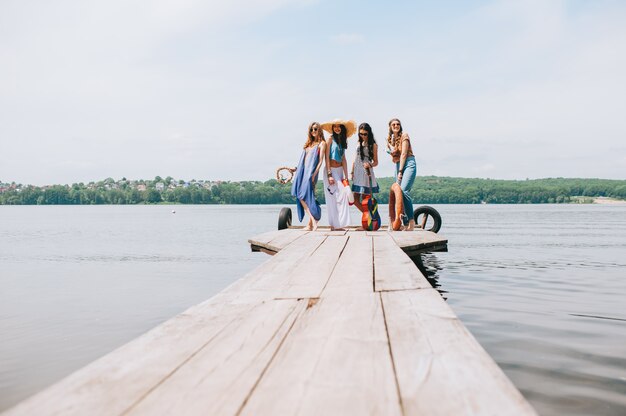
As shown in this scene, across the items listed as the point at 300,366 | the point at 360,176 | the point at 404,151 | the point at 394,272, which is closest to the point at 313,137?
the point at 360,176

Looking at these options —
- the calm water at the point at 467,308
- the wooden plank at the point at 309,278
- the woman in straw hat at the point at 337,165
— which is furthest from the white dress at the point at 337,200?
the wooden plank at the point at 309,278

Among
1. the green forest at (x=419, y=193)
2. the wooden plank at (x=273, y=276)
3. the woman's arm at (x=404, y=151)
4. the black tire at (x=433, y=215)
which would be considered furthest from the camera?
the green forest at (x=419, y=193)

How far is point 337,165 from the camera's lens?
36.1 feet

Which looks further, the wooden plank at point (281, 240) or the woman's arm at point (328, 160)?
the woman's arm at point (328, 160)

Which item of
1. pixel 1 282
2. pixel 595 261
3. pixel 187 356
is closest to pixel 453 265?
pixel 595 261

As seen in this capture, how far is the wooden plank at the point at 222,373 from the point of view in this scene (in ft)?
6.35

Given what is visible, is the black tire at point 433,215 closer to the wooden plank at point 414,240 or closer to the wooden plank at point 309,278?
the wooden plank at point 414,240

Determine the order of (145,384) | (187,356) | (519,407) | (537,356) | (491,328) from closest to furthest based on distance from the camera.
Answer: (519,407) → (145,384) → (187,356) → (537,356) → (491,328)

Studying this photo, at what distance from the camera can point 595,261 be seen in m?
16.4

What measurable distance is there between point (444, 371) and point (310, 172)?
8888mm

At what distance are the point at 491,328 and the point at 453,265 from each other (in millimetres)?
8420

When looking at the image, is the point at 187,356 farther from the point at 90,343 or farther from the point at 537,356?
the point at 90,343

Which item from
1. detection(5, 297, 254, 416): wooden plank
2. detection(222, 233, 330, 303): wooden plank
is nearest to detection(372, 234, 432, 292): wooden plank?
detection(222, 233, 330, 303): wooden plank

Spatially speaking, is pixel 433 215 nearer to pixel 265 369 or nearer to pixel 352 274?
pixel 352 274
